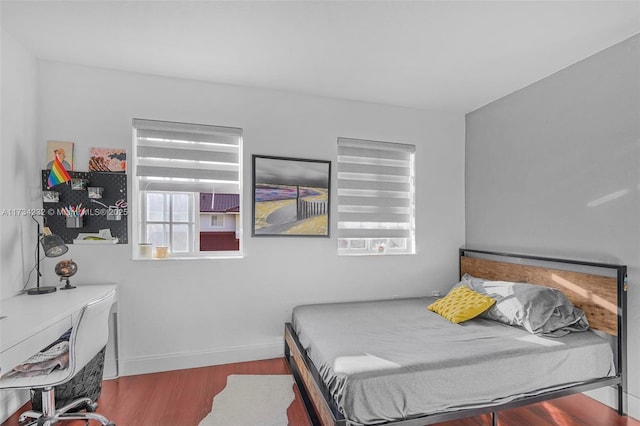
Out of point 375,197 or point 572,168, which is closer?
point 572,168

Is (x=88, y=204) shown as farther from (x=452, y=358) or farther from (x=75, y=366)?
(x=452, y=358)

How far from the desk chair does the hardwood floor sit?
0.80 feet

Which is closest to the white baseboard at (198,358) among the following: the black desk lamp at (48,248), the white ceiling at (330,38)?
the black desk lamp at (48,248)

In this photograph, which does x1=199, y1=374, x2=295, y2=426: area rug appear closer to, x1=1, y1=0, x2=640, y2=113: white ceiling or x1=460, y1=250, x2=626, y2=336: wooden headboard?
x1=460, y1=250, x2=626, y2=336: wooden headboard

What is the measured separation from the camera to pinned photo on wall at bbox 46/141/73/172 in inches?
101

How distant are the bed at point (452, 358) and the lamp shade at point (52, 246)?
6.14 ft

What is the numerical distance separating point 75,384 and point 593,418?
3.51 m

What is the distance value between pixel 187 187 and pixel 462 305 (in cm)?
260

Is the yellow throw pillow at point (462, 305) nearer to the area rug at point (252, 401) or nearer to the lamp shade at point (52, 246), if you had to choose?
the area rug at point (252, 401)

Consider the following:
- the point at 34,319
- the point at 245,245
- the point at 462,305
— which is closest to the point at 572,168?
the point at 462,305

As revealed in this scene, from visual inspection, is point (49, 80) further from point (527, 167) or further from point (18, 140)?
point (527, 167)

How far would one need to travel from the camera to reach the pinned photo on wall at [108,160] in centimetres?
268

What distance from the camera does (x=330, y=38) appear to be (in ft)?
7.36

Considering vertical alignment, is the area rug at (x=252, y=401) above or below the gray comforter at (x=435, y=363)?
below
